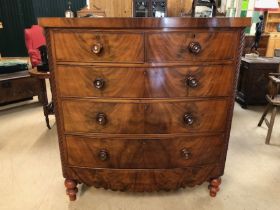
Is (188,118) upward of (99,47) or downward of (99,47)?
downward

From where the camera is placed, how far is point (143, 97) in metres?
1.22

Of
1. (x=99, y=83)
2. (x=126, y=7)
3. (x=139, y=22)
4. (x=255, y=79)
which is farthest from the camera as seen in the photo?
(x=255, y=79)

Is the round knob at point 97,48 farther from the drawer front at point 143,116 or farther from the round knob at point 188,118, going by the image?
the round knob at point 188,118

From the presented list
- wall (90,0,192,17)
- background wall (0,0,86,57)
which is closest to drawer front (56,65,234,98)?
wall (90,0,192,17)

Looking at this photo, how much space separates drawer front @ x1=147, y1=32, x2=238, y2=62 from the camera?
1.12 m

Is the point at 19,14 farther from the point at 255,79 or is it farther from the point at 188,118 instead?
the point at 188,118

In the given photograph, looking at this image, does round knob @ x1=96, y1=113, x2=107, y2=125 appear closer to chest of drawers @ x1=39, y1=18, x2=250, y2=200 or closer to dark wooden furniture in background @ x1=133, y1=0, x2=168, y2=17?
chest of drawers @ x1=39, y1=18, x2=250, y2=200

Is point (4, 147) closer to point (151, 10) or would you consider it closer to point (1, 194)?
point (1, 194)

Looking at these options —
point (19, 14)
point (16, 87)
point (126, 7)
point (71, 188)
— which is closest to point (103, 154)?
point (71, 188)

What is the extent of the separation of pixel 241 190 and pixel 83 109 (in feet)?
3.94

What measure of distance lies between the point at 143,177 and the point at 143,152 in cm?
17

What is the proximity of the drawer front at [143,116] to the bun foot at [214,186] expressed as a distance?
404 millimetres

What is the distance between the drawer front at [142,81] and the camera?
1.18 m

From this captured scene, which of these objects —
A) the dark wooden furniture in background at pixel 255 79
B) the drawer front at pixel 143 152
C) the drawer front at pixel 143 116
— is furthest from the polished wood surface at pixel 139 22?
the dark wooden furniture in background at pixel 255 79
